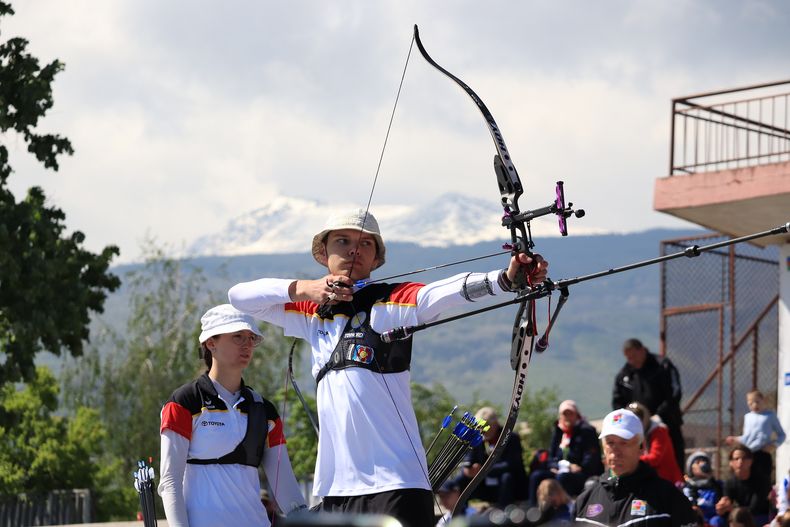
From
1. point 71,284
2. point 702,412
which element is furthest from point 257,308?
point 702,412

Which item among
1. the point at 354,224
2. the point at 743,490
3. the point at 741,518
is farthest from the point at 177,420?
the point at 743,490

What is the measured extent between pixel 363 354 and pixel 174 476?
3.77ft

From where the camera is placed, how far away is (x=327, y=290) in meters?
5.73

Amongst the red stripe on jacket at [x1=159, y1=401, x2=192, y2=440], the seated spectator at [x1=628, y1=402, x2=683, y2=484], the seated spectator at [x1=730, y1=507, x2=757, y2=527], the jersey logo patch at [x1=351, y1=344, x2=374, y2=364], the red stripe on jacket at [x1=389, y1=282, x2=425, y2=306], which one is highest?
the red stripe on jacket at [x1=389, y1=282, x2=425, y2=306]

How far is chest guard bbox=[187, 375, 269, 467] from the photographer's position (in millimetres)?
6367

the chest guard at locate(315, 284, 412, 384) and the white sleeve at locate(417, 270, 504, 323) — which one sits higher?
the white sleeve at locate(417, 270, 504, 323)

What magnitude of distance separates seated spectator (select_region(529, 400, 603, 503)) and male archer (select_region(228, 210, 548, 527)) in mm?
5823

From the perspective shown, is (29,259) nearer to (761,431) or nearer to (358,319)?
(761,431)

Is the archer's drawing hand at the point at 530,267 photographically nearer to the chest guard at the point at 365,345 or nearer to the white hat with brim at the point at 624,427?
the chest guard at the point at 365,345

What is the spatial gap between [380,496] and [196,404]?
1.24m

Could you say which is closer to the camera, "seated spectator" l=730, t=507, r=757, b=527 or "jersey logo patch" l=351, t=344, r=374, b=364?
"jersey logo patch" l=351, t=344, r=374, b=364

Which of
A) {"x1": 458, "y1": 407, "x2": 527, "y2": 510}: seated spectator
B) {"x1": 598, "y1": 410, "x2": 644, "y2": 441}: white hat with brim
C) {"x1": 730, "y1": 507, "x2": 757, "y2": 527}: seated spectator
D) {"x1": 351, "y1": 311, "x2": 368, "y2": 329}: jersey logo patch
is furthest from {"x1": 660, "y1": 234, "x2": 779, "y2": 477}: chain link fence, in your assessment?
{"x1": 351, "y1": 311, "x2": 368, "y2": 329}: jersey logo patch

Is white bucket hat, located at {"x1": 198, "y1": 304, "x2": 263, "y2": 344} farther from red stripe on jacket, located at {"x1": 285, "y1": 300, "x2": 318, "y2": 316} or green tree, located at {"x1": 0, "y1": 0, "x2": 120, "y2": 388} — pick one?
green tree, located at {"x1": 0, "y1": 0, "x2": 120, "y2": 388}

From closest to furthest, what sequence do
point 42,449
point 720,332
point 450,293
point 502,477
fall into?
point 450,293, point 502,477, point 720,332, point 42,449
